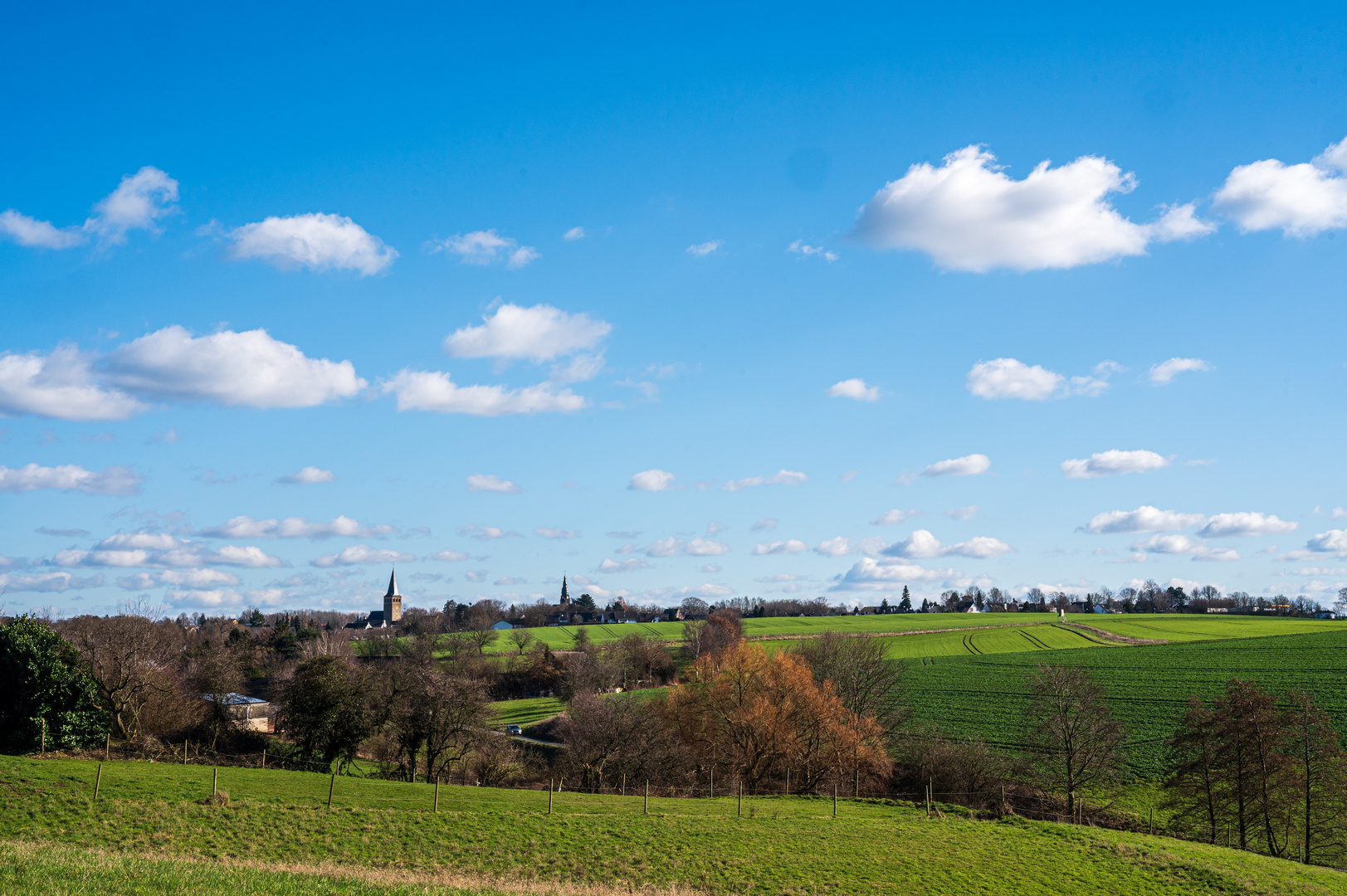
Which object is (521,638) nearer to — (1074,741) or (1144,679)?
(1144,679)

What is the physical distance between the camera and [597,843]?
2586 cm

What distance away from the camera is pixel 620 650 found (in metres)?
112

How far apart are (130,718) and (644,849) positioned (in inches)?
1537

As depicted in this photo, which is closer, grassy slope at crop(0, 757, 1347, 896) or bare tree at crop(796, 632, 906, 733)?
grassy slope at crop(0, 757, 1347, 896)

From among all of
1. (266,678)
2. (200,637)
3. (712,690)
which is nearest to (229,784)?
(712,690)

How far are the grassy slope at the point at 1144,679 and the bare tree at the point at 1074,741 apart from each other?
8790mm

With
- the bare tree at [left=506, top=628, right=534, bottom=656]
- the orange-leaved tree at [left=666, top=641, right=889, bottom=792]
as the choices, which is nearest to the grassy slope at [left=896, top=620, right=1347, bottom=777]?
the orange-leaved tree at [left=666, top=641, right=889, bottom=792]

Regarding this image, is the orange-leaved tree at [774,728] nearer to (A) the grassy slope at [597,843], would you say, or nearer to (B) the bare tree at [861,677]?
(B) the bare tree at [861,677]

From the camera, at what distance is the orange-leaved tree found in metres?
49.5

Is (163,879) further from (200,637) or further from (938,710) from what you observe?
(200,637)

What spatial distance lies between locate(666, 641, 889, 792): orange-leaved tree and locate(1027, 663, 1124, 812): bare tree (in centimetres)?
945

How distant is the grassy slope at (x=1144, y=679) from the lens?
62.8 meters

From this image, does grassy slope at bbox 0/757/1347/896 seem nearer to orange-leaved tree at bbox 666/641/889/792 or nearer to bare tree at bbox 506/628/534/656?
orange-leaved tree at bbox 666/641/889/792

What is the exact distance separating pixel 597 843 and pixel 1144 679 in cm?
7030
